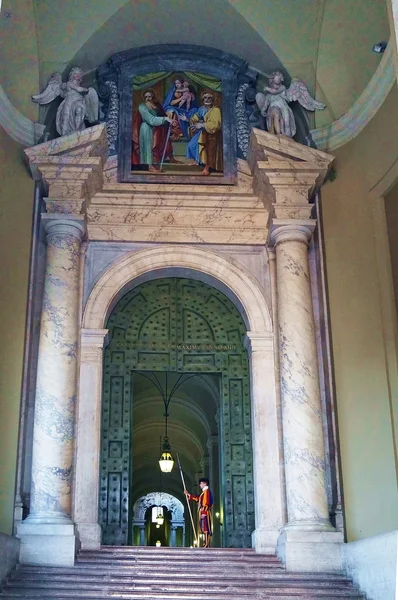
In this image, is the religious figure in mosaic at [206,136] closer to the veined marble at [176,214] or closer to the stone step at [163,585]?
the veined marble at [176,214]

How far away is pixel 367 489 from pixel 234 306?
10.6 feet

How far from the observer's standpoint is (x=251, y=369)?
435 inches

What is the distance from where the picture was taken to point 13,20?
10.9 meters

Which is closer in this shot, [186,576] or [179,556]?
[186,576]

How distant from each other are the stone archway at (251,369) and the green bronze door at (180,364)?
11.9 inches

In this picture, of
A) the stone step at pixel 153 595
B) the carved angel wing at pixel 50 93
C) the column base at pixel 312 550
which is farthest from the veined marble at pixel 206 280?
the carved angel wing at pixel 50 93

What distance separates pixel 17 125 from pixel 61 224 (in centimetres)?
155

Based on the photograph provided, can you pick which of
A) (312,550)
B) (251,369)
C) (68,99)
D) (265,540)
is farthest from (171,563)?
(68,99)

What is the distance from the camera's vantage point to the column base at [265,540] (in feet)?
32.8

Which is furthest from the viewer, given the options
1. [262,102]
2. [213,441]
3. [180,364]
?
[213,441]

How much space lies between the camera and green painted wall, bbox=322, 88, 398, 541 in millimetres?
9930

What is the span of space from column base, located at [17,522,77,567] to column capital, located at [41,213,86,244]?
3676 mm

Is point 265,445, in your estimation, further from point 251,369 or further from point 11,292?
point 11,292

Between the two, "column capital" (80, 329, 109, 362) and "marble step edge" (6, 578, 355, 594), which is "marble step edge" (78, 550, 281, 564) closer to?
"marble step edge" (6, 578, 355, 594)
